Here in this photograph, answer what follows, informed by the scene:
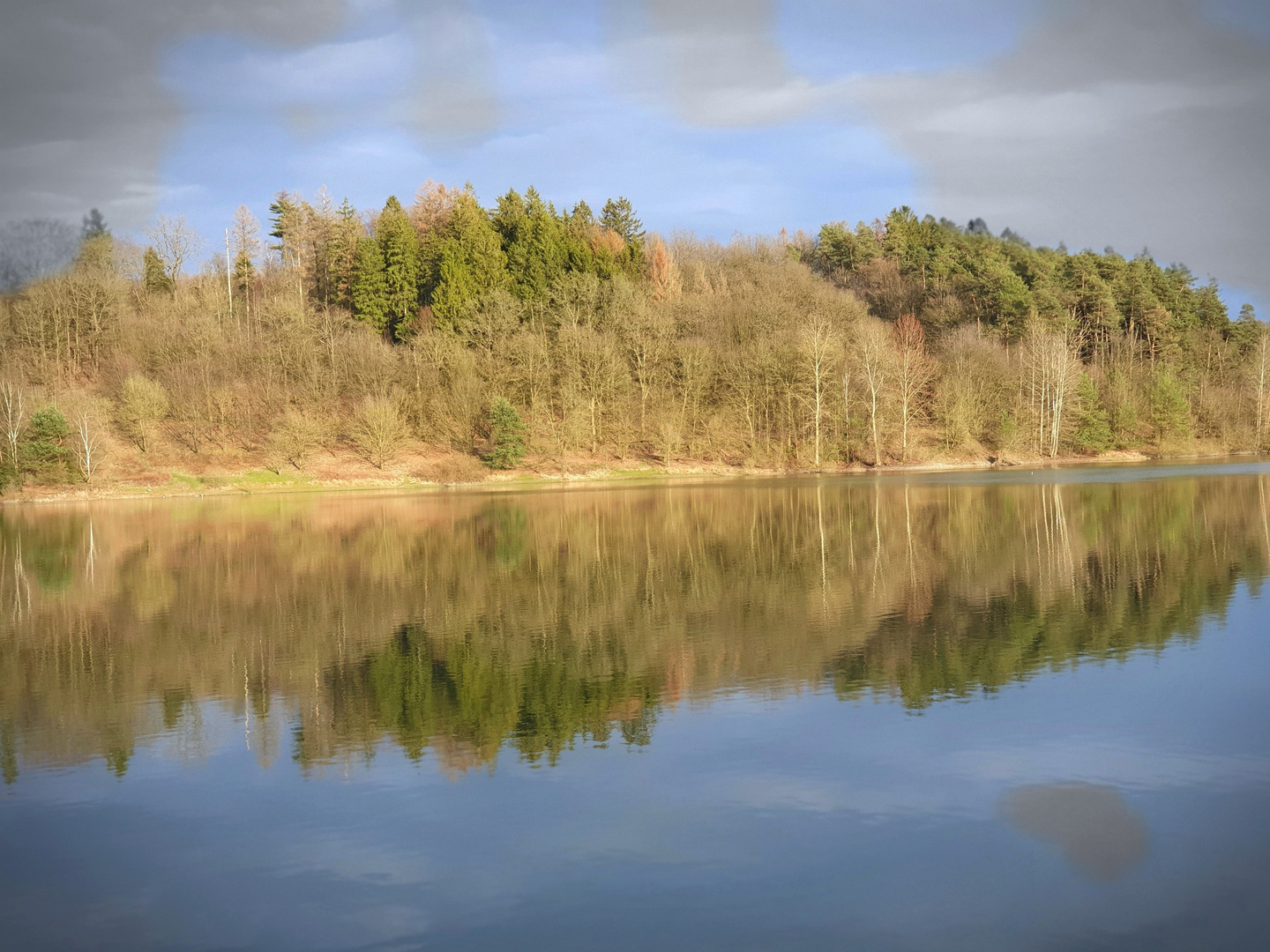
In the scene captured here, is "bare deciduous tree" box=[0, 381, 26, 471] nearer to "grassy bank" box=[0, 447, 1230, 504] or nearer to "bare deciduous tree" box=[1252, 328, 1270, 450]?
"grassy bank" box=[0, 447, 1230, 504]

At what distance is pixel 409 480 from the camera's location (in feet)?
214

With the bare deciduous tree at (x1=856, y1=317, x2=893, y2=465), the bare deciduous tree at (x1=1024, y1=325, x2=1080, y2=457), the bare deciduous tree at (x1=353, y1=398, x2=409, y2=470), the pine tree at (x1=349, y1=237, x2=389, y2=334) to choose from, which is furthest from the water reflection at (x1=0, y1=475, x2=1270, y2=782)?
the pine tree at (x1=349, y1=237, x2=389, y2=334)

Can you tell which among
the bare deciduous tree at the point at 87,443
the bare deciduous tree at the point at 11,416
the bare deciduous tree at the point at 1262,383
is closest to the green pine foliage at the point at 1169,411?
the bare deciduous tree at the point at 1262,383

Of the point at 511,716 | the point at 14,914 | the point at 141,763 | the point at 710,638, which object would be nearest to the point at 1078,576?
the point at 710,638

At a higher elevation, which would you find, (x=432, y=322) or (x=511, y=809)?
(x=432, y=322)

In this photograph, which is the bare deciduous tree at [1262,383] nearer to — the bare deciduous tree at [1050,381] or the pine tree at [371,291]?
Result: the bare deciduous tree at [1050,381]

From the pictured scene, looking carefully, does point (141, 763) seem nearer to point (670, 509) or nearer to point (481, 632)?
point (481, 632)

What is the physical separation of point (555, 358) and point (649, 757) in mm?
63263

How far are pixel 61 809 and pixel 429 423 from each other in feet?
199

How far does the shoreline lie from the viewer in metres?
60.4

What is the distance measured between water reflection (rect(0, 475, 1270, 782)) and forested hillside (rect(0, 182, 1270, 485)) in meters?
30.7

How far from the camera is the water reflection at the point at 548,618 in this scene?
12945 millimetres

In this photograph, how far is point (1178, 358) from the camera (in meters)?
99.0

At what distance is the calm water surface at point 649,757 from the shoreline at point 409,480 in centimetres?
3975
